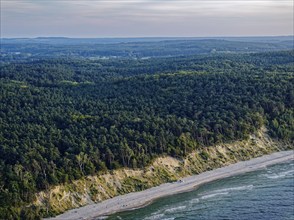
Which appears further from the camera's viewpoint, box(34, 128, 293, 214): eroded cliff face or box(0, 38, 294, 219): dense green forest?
box(0, 38, 294, 219): dense green forest

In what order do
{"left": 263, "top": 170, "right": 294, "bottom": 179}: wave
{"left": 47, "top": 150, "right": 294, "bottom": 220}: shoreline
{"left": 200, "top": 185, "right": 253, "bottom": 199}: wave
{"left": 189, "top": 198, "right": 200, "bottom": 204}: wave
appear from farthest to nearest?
{"left": 263, "top": 170, "right": 294, "bottom": 179}: wave < {"left": 200, "top": 185, "right": 253, "bottom": 199}: wave < {"left": 189, "top": 198, "right": 200, "bottom": 204}: wave < {"left": 47, "top": 150, "right": 294, "bottom": 220}: shoreline

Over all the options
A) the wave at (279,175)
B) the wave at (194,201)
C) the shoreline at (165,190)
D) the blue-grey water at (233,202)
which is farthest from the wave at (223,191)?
the wave at (279,175)

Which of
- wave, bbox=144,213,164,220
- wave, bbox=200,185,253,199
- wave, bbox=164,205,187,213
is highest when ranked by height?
wave, bbox=200,185,253,199

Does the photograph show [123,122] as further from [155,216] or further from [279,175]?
[279,175]

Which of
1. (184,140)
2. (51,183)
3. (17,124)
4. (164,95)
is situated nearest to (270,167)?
(184,140)

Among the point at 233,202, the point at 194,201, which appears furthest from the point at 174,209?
the point at 233,202

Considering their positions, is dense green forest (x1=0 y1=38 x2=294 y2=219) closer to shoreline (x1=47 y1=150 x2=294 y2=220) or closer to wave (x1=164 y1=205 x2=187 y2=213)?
shoreline (x1=47 y1=150 x2=294 y2=220)

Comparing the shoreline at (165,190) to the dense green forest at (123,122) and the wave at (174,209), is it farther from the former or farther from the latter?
the dense green forest at (123,122)

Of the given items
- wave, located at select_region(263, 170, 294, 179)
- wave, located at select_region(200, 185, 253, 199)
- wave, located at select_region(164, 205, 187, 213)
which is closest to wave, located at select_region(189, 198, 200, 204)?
wave, located at select_region(200, 185, 253, 199)
